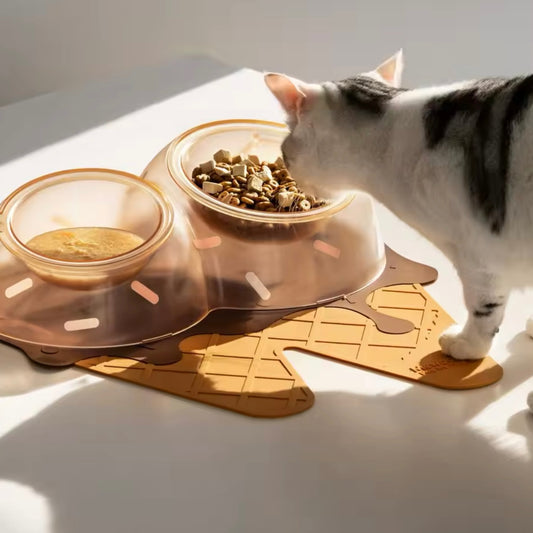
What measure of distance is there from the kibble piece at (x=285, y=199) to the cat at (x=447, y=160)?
0.11 m

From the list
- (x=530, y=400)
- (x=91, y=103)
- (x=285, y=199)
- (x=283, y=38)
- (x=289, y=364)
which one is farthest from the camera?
(x=283, y=38)

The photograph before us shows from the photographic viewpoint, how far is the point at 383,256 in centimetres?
177

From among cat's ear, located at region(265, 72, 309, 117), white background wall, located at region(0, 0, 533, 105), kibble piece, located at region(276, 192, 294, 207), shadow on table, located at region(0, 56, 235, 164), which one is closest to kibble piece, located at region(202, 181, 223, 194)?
kibble piece, located at region(276, 192, 294, 207)

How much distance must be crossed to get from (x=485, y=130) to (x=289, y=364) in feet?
1.63

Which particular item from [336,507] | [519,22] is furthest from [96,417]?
[519,22]

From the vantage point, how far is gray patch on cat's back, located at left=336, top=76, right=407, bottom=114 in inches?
55.6

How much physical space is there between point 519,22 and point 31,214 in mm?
2010

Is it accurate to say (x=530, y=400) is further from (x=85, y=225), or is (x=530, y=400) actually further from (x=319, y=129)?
(x=85, y=225)

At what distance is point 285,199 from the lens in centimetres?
163

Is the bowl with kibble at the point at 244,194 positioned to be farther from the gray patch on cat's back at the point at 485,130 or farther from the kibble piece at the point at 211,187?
the gray patch on cat's back at the point at 485,130

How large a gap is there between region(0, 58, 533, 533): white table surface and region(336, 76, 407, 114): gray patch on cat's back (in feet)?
1.41

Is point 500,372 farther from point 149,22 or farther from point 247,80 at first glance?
point 149,22

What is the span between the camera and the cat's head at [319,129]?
55.9 inches

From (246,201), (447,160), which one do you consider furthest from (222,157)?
(447,160)
